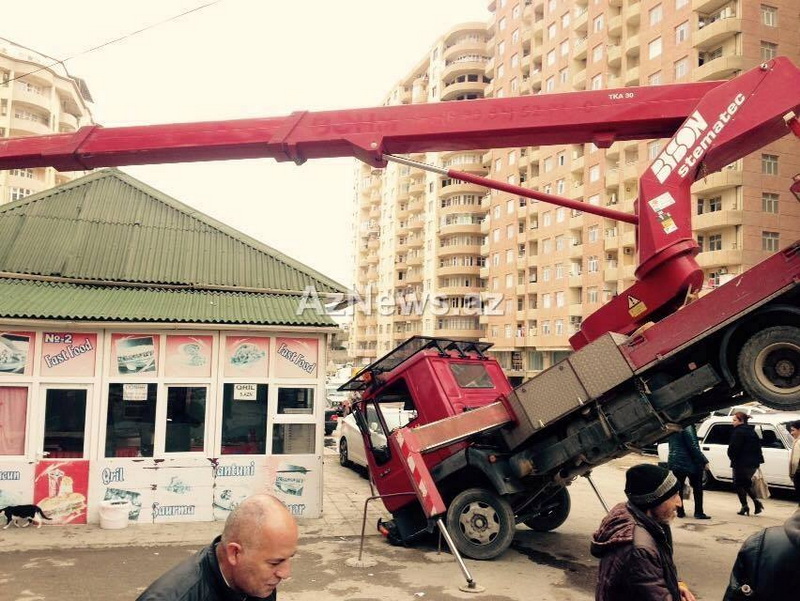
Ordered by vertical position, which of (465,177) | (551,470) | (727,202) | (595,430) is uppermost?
(727,202)

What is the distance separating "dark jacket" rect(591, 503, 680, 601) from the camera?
328 cm

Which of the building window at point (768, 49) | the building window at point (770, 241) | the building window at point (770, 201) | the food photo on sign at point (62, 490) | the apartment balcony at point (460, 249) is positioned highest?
the building window at point (768, 49)

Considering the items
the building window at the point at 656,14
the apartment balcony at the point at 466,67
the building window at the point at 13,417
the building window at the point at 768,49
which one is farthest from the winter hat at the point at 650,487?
the apartment balcony at the point at 466,67

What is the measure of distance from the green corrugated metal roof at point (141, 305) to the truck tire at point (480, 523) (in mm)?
4172

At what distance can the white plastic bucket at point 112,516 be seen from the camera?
1047 centimetres

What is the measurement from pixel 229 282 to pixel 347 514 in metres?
4.86

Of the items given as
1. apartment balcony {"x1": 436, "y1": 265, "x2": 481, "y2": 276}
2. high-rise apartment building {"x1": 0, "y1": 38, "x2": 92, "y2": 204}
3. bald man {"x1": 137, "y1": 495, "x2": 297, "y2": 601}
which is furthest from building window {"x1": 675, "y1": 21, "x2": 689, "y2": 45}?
high-rise apartment building {"x1": 0, "y1": 38, "x2": 92, "y2": 204}

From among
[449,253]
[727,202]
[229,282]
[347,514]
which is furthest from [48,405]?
[449,253]

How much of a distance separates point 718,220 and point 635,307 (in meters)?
32.9

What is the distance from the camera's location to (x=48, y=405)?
10930 mm

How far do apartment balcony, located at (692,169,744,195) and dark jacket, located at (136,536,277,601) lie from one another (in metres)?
39.1

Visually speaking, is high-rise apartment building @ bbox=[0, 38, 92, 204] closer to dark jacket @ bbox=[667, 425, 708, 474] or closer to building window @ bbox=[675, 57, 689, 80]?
building window @ bbox=[675, 57, 689, 80]

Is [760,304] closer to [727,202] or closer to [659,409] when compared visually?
[659,409]

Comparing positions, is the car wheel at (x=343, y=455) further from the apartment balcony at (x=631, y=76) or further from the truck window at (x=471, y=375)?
the apartment balcony at (x=631, y=76)
